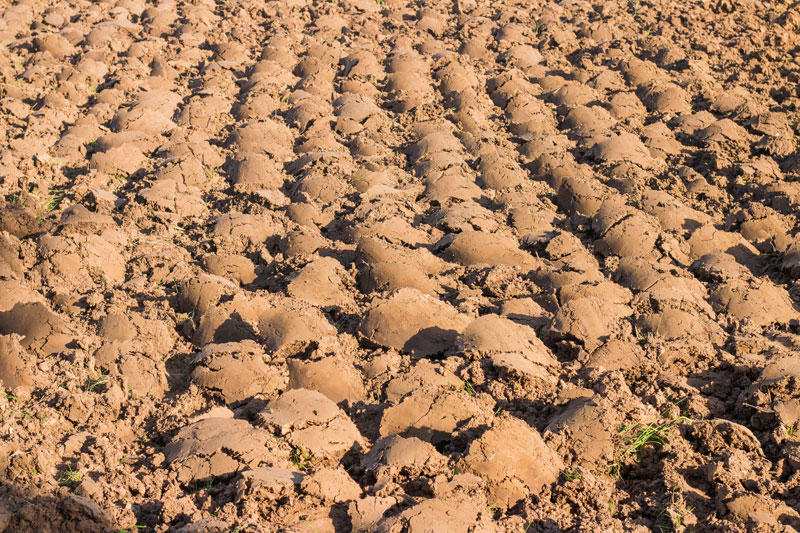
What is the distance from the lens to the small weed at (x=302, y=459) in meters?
2.45

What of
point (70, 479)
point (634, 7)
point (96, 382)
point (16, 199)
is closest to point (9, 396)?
point (96, 382)

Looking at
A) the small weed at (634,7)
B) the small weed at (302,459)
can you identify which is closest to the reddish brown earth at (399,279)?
the small weed at (302,459)

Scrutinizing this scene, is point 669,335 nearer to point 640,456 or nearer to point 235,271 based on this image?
point 640,456

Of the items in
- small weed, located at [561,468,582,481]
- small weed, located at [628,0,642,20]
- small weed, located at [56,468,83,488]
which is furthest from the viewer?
small weed, located at [628,0,642,20]

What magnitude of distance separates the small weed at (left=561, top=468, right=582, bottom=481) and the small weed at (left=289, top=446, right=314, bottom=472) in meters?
0.78

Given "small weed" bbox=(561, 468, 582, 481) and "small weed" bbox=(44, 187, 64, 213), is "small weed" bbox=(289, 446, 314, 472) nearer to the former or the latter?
"small weed" bbox=(561, 468, 582, 481)

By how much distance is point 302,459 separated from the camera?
8.06 feet

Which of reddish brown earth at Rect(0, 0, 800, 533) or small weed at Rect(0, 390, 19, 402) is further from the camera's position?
small weed at Rect(0, 390, 19, 402)

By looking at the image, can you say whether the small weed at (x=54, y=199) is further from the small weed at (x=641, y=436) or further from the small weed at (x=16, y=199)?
the small weed at (x=641, y=436)

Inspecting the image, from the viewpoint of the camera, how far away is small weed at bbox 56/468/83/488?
Result: 2.29 meters

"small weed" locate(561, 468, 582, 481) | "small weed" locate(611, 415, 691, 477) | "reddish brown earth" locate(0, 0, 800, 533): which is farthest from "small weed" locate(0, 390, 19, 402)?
"small weed" locate(611, 415, 691, 477)

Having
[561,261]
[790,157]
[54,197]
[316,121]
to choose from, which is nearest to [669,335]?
[561,261]

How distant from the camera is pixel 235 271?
3635 mm

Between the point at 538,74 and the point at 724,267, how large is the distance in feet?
9.28
